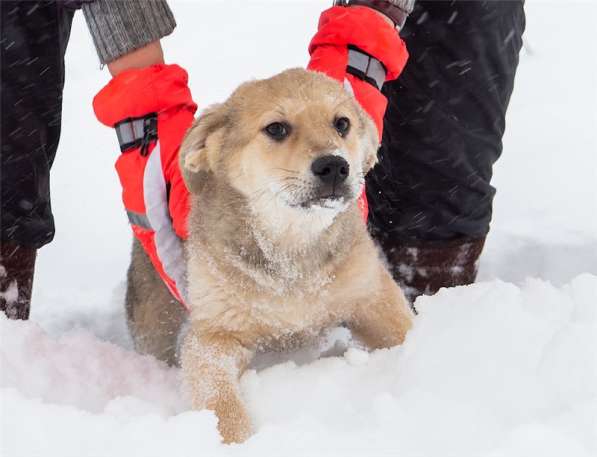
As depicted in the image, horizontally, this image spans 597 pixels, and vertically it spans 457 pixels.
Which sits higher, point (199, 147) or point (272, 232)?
point (199, 147)

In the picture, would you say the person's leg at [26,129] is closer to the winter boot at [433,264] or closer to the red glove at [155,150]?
the red glove at [155,150]

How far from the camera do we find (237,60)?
5.45 meters

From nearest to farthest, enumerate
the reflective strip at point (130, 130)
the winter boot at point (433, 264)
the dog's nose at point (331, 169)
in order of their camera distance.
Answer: the dog's nose at point (331, 169) < the reflective strip at point (130, 130) < the winter boot at point (433, 264)

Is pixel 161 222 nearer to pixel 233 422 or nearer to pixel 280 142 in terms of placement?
pixel 280 142

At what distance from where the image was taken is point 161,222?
2693mm

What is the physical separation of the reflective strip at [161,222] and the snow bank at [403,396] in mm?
422

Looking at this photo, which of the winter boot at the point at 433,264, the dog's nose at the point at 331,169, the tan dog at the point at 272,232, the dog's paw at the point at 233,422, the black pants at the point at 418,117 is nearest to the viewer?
the dog's paw at the point at 233,422

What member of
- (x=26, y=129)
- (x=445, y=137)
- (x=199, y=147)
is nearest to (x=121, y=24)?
(x=199, y=147)

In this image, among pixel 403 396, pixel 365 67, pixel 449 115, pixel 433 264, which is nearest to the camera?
pixel 403 396

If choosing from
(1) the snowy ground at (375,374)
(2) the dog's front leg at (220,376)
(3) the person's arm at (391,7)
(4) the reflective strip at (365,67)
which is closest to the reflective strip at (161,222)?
(2) the dog's front leg at (220,376)

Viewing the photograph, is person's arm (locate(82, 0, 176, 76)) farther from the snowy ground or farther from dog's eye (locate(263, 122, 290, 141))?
the snowy ground

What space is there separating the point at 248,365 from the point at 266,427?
0.73m

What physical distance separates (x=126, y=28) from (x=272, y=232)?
34.0 inches

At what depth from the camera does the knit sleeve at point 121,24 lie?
247cm
